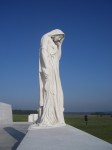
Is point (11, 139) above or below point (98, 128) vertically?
above

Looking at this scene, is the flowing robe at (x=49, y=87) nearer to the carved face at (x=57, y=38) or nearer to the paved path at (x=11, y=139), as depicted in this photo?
the carved face at (x=57, y=38)

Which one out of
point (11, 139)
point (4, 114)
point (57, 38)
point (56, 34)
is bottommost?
point (11, 139)

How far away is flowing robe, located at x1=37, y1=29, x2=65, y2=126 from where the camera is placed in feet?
Result: 31.0

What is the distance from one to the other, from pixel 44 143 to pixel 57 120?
14.5ft

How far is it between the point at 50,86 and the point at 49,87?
3.3 inches

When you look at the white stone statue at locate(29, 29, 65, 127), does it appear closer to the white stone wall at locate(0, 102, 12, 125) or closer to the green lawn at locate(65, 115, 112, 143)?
the green lawn at locate(65, 115, 112, 143)

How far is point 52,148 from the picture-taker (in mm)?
Answer: 4594

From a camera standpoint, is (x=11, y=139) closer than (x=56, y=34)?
Yes

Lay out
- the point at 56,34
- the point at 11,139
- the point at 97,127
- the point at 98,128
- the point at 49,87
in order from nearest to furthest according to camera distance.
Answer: the point at 49,87
the point at 11,139
the point at 56,34
the point at 98,128
the point at 97,127

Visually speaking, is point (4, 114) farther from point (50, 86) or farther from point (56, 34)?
point (56, 34)

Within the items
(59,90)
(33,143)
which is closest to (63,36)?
(59,90)

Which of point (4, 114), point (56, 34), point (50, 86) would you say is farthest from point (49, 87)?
point (4, 114)

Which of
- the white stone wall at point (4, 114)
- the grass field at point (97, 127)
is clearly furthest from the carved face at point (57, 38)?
the white stone wall at point (4, 114)

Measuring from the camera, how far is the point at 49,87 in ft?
31.6
